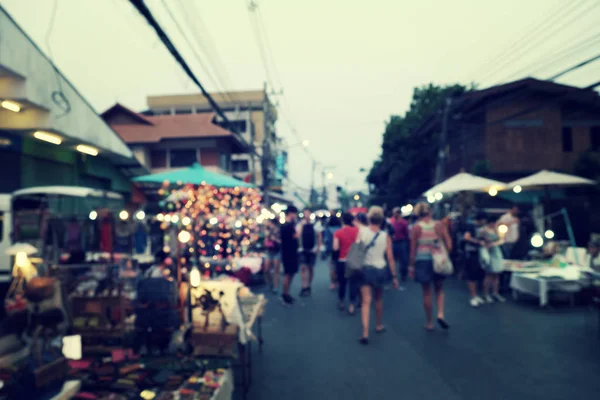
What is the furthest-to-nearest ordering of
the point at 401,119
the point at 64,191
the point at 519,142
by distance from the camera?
the point at 401,119 → the point at 519,142 → the point at 64,191

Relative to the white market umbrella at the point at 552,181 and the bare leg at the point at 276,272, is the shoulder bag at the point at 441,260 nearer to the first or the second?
the bare leg at the point at 276,272

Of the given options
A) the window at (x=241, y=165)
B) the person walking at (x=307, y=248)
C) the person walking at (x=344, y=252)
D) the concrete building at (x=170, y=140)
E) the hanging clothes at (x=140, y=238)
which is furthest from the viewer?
the window at (x=241, y=165)

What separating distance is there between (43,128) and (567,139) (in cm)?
2187

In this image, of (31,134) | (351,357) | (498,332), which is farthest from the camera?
(31,134)

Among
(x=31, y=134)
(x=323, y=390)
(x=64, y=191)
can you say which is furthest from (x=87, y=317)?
(x=31, y=134)

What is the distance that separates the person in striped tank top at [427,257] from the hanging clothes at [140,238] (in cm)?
1116

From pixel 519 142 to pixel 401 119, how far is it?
518 inches

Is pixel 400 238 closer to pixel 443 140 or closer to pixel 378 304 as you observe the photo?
pixel 378 304

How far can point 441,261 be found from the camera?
705cm

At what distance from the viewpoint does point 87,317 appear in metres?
5.88

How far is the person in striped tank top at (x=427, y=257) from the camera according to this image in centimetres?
709

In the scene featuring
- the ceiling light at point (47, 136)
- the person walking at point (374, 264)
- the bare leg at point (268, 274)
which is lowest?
the bare leg at point (268, 274)

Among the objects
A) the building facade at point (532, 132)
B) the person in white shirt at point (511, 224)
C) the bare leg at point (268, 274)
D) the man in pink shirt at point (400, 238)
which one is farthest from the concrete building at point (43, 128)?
the building facade at point (532, 132)

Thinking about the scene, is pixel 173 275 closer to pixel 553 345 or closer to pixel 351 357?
pixel 351 357
